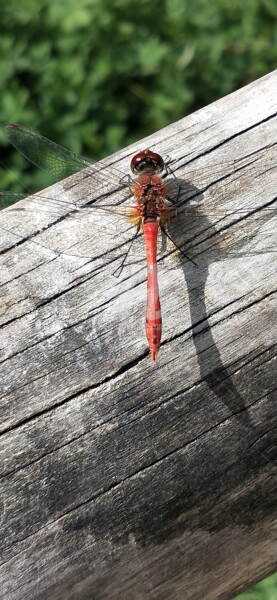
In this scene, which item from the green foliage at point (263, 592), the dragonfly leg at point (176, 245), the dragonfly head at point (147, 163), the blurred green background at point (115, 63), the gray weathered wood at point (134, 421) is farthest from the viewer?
the blurred green background at point (115, 63)

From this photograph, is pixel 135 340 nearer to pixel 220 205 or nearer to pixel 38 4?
pixel 220 205

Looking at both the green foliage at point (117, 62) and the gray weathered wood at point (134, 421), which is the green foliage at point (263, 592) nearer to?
the gray weathered wood at point (134, 421)

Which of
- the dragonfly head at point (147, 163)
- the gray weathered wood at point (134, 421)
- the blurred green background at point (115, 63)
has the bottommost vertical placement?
the gray weathered wood at point (134, 421)

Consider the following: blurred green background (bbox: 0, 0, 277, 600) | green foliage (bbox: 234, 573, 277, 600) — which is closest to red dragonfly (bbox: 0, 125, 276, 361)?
green foliage (bbox: 234, 573, 277, 600)

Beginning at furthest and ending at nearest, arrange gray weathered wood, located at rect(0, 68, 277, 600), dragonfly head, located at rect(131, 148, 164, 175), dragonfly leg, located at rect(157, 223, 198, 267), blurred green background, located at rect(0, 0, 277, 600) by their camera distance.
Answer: blurred green background, located at rect(0, 0, 277, 600), dragonfly head, located at rect(131, 148, 164, 175), dragonfly leg, located at rect(157, 223, 198, 267), gray weathered wood, located at rect(0, 68, 277, 600)

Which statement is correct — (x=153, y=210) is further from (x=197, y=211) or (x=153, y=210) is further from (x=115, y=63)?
(x=115, y=63)

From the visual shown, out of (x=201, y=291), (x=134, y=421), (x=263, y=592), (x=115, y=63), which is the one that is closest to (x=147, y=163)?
(x=201, y=291)

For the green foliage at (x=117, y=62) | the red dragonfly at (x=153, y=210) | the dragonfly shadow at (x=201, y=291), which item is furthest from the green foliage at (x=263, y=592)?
the green foliage at (x=117, y=62)

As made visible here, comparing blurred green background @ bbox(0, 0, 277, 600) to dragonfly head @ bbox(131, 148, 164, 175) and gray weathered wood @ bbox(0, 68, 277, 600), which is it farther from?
gray weathered wood @ bbox(0, 68, 277, 600)
